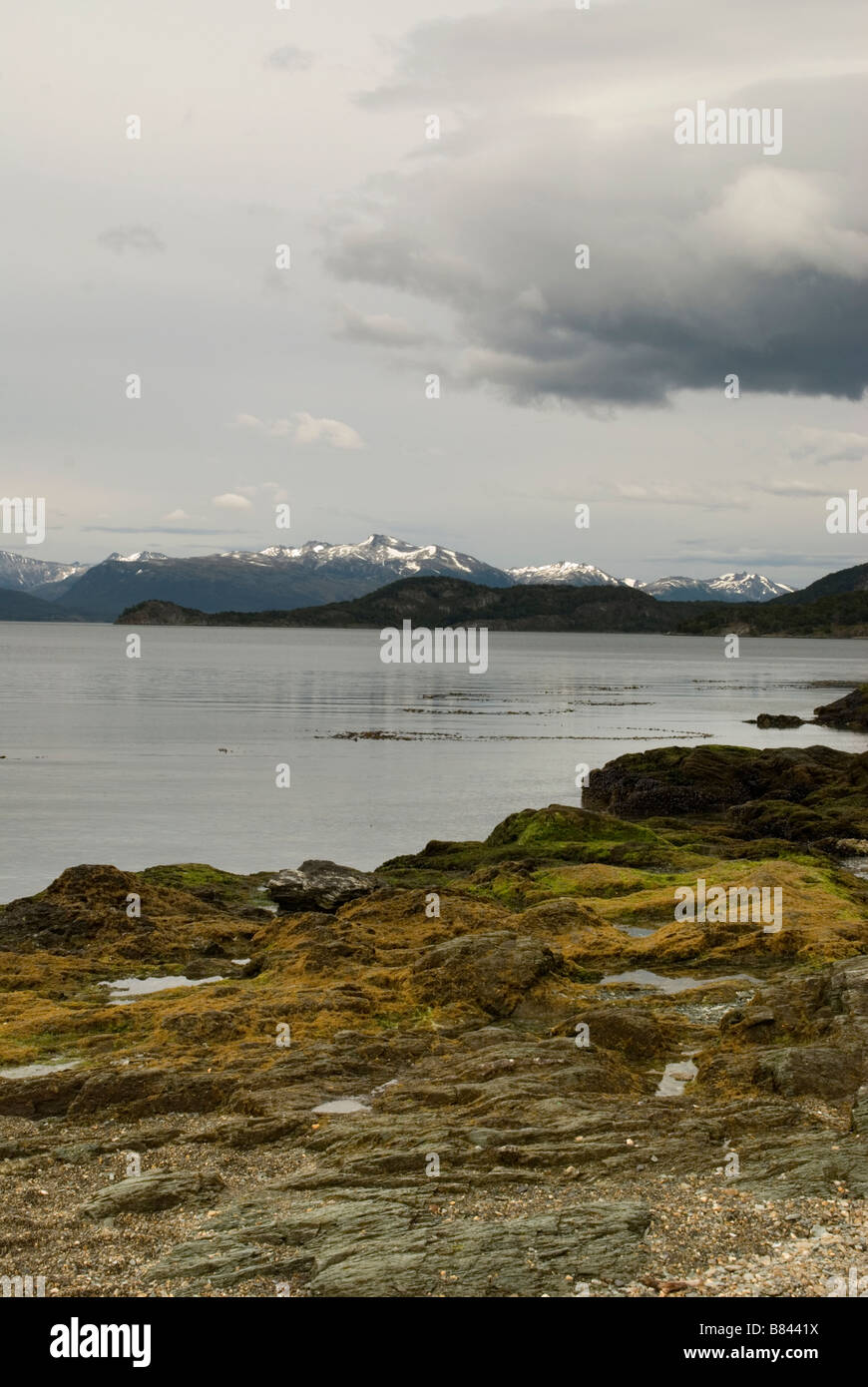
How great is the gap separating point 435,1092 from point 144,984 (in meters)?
8.57

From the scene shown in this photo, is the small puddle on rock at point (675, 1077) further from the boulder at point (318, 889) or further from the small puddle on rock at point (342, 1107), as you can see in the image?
the boulder at point (318, 889)

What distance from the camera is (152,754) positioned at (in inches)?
2435

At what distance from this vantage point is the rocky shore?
8727mm

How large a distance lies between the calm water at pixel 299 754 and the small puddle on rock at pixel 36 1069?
1460 centimetres

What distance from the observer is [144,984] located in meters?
19.5

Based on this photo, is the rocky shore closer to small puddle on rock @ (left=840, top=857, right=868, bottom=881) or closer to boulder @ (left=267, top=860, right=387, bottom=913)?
boulder @ (left=267, top=860, right=387, bottom=913)

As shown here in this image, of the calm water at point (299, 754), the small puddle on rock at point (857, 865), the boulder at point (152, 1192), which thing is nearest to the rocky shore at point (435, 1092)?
the boulder at point (152, 1192)

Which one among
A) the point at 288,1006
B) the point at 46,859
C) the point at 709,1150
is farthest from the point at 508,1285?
the point at 46,859

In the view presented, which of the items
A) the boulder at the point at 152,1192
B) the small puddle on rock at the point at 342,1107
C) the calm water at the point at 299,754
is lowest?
the calm water at the point at 299,754

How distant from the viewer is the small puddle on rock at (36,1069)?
14.4 m

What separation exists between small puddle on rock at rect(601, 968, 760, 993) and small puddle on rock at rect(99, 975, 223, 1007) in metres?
6.82
